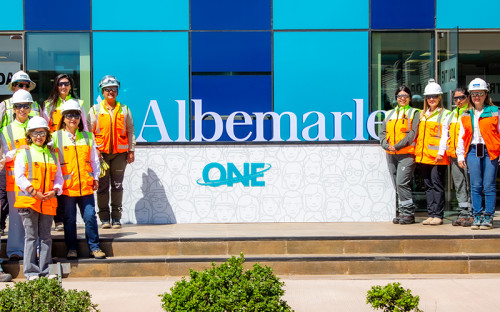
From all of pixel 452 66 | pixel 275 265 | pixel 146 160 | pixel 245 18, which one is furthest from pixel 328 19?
pixel 275 265

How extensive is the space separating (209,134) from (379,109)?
2594mm

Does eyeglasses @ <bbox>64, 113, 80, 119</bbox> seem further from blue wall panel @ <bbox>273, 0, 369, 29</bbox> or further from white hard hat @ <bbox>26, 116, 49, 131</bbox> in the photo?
blue wall panel @ <bbox>273, 0, 369, 29</bbox>

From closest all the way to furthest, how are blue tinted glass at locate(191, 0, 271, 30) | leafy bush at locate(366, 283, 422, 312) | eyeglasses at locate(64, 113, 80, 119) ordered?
1. leafy bush at locate(366, 283, 422, 312)
2. eyeglasses at locate(64, 113, 80, 119)
3. blue tinted glass at locate(191, 0, 271, 30)

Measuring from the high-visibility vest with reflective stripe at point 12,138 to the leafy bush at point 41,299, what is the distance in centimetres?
305

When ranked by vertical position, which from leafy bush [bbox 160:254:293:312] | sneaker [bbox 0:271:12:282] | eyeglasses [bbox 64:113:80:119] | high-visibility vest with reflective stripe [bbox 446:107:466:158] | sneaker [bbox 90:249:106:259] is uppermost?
eyeglasses [bbox 64:113:80:119]

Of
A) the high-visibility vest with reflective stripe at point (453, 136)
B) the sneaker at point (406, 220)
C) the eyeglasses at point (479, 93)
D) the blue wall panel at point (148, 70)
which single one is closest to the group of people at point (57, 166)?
the blue wall panel at point (148, 70)

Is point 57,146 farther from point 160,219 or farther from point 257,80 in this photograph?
point 257,80

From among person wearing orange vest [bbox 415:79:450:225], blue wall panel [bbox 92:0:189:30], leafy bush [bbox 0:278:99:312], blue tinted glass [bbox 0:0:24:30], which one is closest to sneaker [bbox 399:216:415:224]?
person wearing orange vest [bbox 415:79:450:225]

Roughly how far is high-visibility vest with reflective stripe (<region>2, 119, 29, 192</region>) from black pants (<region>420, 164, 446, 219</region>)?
538 cm

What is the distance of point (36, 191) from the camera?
322 inches

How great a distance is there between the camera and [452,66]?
1100 cm

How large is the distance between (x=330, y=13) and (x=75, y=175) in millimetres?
4691

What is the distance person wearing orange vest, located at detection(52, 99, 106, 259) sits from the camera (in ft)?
29.0

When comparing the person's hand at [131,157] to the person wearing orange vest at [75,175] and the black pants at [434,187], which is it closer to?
the person wearing orange vest at [75,175]
